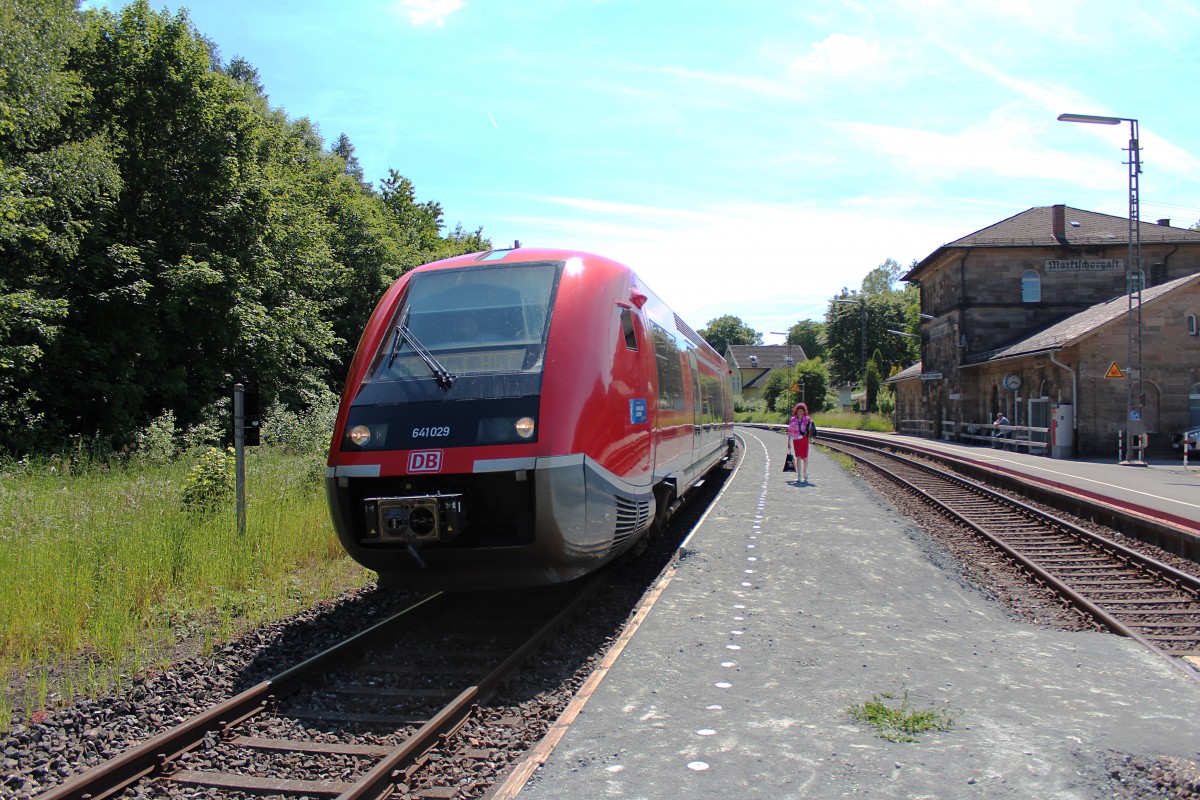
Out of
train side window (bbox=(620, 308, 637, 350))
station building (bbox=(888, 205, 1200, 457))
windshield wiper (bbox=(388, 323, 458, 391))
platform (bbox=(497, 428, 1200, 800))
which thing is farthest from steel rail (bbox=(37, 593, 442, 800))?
station building (bbox=(888, 205, 1200, 457))

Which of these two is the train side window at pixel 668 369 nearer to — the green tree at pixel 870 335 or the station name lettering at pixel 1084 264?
the station name lettering at pixel 1084 264

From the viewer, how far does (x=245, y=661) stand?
5.70 metres

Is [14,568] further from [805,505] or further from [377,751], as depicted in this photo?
[805,505]

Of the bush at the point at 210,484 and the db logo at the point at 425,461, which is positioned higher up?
the db logo at the point at 425,461

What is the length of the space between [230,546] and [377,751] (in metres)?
4.46

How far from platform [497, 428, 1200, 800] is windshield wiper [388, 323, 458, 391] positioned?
2309 millimetres

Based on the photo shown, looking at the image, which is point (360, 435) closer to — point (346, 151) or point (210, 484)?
point (210, 484)

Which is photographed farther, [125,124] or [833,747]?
[125,124]

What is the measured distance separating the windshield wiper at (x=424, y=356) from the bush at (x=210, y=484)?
4470 mm

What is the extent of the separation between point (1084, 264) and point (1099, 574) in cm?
3540

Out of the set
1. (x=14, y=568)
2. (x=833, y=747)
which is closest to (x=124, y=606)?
(x=14, y=568)

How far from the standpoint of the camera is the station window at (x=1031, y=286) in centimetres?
3984

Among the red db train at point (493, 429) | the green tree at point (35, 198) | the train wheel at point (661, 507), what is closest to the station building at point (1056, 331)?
the train wheel at point (661, 507)

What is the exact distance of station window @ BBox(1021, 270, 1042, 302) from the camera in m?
39.8
